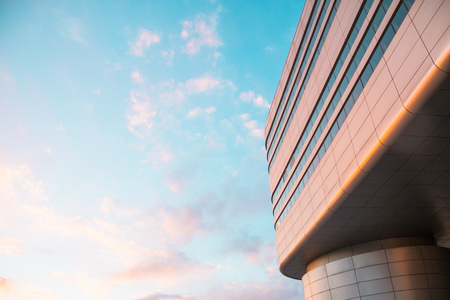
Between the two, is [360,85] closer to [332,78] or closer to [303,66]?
[332,78]

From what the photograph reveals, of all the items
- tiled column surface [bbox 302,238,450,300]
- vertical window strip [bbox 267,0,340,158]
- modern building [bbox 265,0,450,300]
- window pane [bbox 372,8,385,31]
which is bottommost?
tiled column surface [bbox 302,238,450,300]

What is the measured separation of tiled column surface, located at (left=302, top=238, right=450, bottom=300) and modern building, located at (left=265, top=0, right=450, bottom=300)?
76mm

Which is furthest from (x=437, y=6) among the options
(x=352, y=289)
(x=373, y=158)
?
(x=352, y=289)

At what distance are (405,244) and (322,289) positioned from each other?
8012mm

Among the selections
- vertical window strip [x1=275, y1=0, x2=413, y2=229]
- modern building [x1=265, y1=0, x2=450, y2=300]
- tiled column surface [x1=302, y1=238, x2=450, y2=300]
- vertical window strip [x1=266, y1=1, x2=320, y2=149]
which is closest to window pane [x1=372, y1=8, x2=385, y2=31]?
modern building [x1=265, y1=0, x2=450, y2=300]

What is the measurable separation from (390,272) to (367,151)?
12.8 meters

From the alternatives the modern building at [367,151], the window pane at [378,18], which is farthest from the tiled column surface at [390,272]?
the window pane at [378,18]

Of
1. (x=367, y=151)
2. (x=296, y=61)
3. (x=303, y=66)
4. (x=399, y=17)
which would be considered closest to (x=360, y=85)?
(x=399, y=17)

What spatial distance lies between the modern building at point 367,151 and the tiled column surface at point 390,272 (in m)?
0.08

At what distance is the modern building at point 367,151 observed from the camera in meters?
12.6

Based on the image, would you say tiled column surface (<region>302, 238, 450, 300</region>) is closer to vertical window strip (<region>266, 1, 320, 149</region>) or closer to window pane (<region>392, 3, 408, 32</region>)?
vertical window strip (<region>266, 1, 320, 149</region>)

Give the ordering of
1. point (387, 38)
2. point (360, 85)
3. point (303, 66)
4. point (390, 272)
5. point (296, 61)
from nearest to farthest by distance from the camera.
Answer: point (387, 38) < point (360, 85) < point (390, 272) < point (303, 66) < point (296, 61)

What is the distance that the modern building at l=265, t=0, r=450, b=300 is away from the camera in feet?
41.2

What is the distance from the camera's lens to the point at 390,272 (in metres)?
22.4
